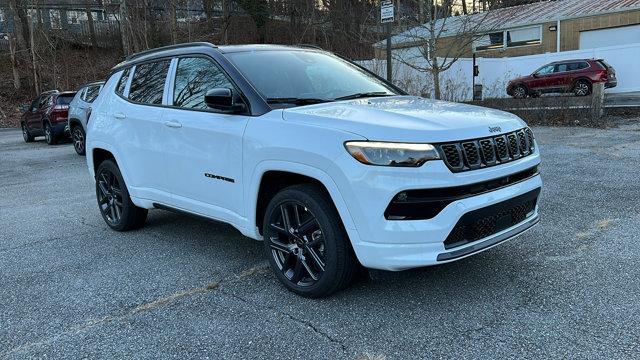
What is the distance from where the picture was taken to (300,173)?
353 cm

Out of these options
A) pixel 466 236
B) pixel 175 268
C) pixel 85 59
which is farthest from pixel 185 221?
pixel 85 59

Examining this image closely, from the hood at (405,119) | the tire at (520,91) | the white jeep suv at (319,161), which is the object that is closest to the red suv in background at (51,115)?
the white jeep suv at (319,161)

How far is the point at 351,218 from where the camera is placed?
10.8ft

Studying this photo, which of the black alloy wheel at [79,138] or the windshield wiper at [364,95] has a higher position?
Result: the windshield wiper at [364,95]

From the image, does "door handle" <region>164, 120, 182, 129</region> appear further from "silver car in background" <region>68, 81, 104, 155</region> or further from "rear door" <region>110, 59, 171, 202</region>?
"silver car in background" <region>68, 81, 104, 155</region>

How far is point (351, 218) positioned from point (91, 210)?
15.9ft

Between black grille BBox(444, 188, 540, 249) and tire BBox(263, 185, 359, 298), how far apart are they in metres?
0.70

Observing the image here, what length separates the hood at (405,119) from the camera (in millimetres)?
3227

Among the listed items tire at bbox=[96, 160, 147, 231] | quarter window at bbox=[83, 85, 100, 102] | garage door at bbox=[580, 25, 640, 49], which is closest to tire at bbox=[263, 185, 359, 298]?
tire at bbox=[96, 160, 147, 231]

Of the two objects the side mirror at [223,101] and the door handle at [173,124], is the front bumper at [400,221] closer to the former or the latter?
the side mirror at [223,101]

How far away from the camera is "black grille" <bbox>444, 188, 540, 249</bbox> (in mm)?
3250

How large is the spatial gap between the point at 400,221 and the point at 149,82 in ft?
10.3

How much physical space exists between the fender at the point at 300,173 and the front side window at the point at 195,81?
0.82 m

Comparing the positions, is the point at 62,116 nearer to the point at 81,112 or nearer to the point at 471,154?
the point at 81,112
